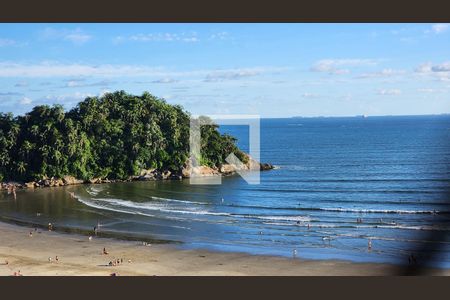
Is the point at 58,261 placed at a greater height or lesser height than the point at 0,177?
lesser

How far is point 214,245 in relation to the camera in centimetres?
4959

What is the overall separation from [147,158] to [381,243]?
2091 inches

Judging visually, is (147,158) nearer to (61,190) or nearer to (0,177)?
(61,190)

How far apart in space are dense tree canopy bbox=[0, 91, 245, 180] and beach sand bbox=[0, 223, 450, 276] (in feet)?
125

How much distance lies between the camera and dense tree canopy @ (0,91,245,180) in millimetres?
88500

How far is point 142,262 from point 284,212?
23.4 meters

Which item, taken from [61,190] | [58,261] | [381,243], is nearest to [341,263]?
[381,243]

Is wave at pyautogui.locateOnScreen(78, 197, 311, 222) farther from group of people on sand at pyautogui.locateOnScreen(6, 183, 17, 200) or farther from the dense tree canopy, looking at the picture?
the dense tree canopy

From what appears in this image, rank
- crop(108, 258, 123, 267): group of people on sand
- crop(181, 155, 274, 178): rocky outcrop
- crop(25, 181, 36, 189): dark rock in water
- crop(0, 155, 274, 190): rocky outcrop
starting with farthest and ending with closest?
1. crop(181, 155, 274, 178): rocky outcrop
2. crop(0, 155, 274, 190): rocky outcrop
3. crop(25, 181, 36, 189): dark rock in water
4. crop(108, 258, 123, 267): group of people on sand

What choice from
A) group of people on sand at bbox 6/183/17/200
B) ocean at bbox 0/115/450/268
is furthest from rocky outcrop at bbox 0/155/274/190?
ocean at bbox 0/115/450/268

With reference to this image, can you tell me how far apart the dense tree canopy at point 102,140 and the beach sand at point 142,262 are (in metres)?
38.0

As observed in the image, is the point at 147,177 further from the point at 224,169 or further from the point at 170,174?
the point at 224,169

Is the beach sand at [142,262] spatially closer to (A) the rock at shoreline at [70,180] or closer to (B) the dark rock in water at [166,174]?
(A) the rock at shoreline at [70,180]

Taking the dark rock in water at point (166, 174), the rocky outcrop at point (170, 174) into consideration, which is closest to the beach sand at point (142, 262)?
the rocky outcrop at point (170, 174)
